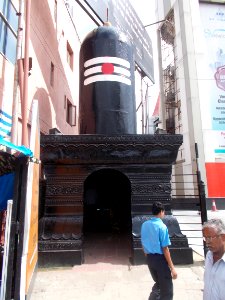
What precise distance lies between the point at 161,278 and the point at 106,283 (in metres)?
2.16

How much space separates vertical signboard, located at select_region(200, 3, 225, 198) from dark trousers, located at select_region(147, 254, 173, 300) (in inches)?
730

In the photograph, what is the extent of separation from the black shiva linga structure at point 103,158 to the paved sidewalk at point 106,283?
0.51m

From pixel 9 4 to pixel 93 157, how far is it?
18.2 ft

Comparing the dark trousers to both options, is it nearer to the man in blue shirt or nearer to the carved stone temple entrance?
the man in blue shirt

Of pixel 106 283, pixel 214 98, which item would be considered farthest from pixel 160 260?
pixel 214 98

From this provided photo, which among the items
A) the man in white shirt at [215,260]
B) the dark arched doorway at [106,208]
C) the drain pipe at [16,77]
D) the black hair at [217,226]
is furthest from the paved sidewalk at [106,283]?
the drain pipe at [16,77]

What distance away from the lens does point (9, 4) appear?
333 inches

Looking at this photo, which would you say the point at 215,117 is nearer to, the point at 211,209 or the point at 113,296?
the point at 211,209

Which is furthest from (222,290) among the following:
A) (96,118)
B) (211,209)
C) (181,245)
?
(211,209)

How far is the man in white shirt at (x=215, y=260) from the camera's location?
2.49 m

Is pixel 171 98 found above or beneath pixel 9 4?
above

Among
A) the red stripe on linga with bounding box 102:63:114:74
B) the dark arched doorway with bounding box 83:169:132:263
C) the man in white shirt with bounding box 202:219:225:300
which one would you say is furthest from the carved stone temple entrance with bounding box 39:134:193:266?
the man in white shirt with bounding box 202:219:225:300

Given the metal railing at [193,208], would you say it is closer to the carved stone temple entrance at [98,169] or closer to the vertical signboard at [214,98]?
the carved stone temple entrance at [98,169]

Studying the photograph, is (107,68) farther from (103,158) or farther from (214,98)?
(214,98)
